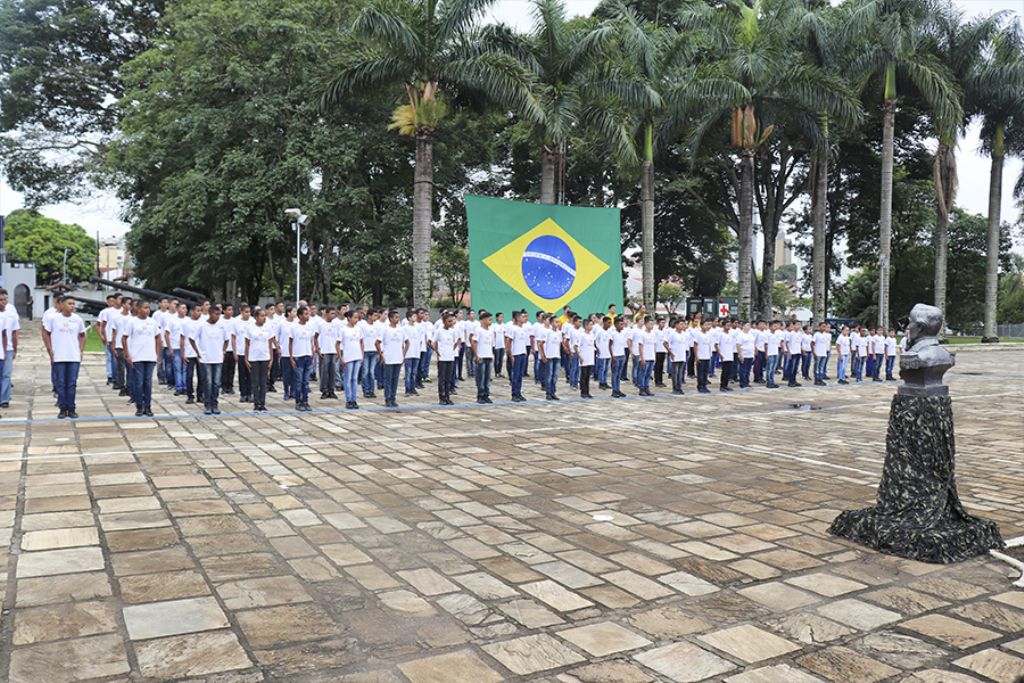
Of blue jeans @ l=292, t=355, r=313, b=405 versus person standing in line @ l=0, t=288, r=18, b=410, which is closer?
person standing in line @ l=0, t=288, r=18, b=410

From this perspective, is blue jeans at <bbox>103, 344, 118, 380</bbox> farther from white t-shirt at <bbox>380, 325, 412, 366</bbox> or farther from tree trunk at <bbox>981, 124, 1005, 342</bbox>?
tree trunk at <bbox>981, 124, 1005, 342</bbox>

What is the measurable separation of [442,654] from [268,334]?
8.92 metres

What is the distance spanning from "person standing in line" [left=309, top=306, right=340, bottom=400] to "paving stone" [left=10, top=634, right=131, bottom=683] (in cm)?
921

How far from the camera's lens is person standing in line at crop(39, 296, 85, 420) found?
9867 mm

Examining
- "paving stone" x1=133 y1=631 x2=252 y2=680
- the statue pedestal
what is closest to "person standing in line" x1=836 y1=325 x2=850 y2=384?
the statue pedestal

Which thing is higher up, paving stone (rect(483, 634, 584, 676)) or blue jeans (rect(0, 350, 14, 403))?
blue jeans (rect(0, 350, 14, 403))

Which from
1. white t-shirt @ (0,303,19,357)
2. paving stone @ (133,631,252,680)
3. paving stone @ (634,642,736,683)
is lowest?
paving stone @ (634,642,736,683)

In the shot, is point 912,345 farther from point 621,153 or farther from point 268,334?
point 621,153

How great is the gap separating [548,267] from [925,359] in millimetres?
14380

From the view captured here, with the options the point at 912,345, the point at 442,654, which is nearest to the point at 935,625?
the point at 912,345

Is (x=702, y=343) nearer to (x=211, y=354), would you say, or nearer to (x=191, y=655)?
(x=211, y=354)

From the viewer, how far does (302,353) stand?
39.0 feet

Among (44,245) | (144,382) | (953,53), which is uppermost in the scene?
(953,53)

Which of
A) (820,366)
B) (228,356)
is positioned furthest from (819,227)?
(228,356)
